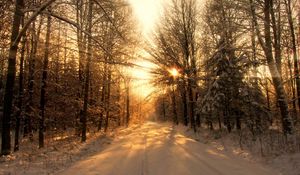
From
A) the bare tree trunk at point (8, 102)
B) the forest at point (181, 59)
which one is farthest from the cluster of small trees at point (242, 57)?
the bare tree trunk at point (8, 102)

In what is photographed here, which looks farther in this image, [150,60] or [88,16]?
[88,16]

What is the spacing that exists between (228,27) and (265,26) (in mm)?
2812

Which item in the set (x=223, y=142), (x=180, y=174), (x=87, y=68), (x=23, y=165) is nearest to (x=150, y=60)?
(x=180, y=174)

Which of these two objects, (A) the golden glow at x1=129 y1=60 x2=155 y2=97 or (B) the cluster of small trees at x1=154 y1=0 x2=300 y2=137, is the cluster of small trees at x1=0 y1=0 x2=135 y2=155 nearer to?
(B) the cluster of small trees at x1=154 y1=0 x2=300 y2=137

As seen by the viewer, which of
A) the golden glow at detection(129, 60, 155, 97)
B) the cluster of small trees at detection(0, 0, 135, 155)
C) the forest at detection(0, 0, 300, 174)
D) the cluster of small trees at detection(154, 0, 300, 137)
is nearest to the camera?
the golden glow at detection(129, 60, 155, 97)

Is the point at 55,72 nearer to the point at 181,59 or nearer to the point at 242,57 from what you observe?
the point at 242,57

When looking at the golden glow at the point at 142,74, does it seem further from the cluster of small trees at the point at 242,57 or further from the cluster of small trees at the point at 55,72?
the cluster of small trees at the point at 55,72

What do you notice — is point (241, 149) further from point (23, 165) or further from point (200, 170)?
point (23, 165)

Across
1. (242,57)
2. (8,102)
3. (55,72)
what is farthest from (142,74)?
(55,72)

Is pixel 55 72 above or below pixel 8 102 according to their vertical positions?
above

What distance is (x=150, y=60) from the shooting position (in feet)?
9.82

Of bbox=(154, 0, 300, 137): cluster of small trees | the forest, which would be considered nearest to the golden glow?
the forest

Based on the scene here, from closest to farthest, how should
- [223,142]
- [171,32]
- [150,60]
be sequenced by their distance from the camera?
1. [150,60]
2. [223,142]
3. [171,32]

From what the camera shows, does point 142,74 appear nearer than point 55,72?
Yes
